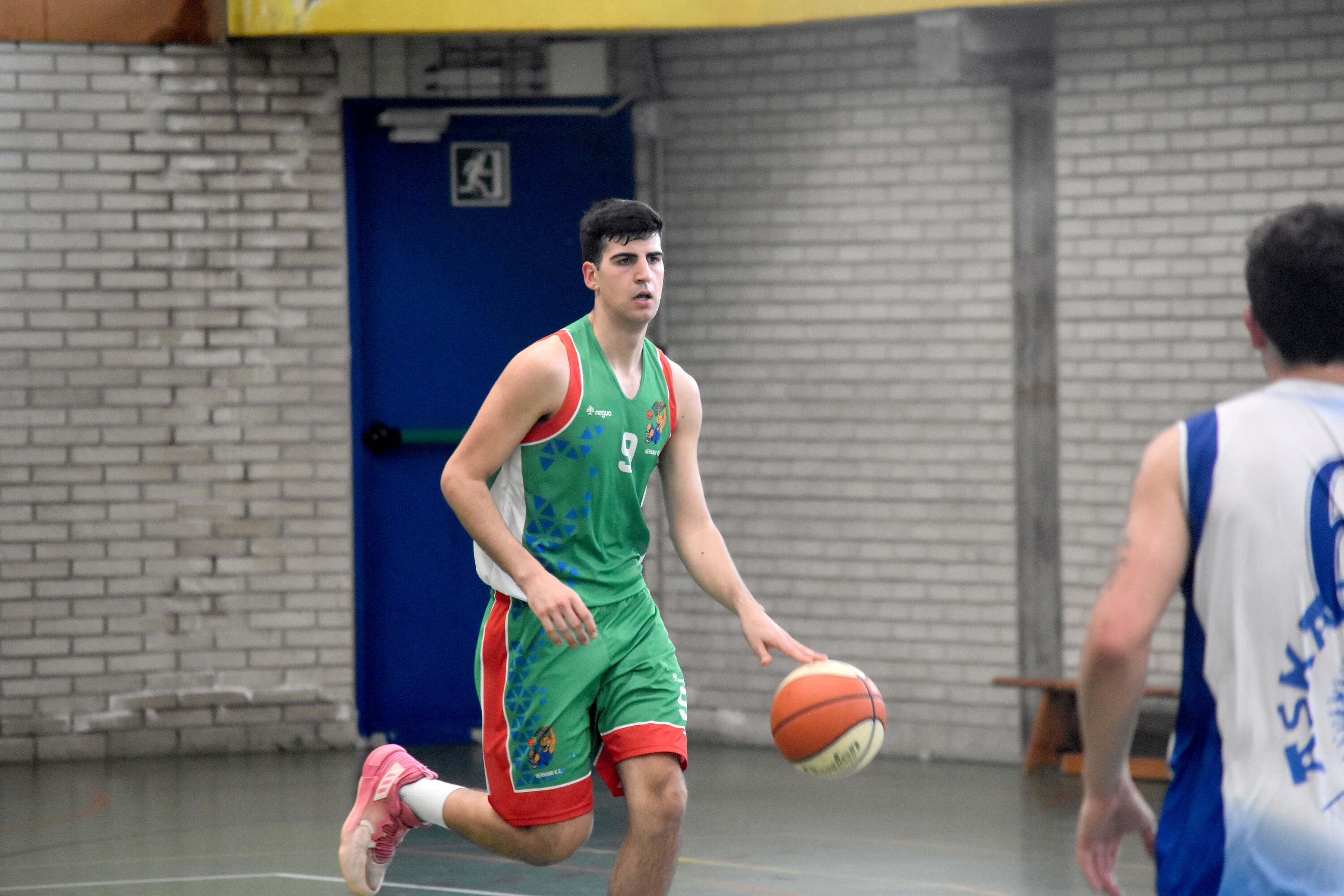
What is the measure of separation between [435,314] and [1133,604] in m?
6.58

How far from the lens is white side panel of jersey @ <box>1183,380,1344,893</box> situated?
2230 millimetres

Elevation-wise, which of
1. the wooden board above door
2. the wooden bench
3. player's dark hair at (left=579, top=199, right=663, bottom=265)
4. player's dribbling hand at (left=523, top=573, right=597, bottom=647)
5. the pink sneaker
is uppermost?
the wooden board above door

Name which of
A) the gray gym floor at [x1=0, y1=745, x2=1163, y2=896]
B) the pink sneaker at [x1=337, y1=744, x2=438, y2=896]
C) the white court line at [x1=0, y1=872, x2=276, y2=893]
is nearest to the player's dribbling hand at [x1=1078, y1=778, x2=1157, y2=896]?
the pink sneaker at [x1=337, y1=744, x2=438, y2=896]

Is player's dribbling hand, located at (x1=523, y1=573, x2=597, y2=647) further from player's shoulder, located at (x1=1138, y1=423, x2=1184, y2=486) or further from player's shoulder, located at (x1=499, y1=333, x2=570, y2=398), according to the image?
player's shoulder, located at (x1=1138, y1=423, x2=1184, y2=486)

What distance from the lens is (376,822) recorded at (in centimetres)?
474

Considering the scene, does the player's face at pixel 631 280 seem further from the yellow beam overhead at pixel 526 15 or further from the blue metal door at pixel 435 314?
the blue metal door at pixel 435 314

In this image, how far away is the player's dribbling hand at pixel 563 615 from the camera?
12.9 feet

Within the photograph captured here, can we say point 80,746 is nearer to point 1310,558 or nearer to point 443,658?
point 443,658

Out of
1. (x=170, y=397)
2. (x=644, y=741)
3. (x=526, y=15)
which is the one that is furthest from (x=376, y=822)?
(x=526, y=15)

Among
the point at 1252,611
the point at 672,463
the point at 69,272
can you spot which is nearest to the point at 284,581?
the point at 69,272

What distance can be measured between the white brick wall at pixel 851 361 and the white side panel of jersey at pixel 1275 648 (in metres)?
5.45

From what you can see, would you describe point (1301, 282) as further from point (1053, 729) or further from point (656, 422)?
point (1053, 729)

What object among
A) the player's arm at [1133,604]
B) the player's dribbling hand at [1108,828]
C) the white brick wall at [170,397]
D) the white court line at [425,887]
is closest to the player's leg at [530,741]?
the white court line at [425,887]

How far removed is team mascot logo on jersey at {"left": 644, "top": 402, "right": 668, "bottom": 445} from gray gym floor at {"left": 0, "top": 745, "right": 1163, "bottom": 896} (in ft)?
6.23
